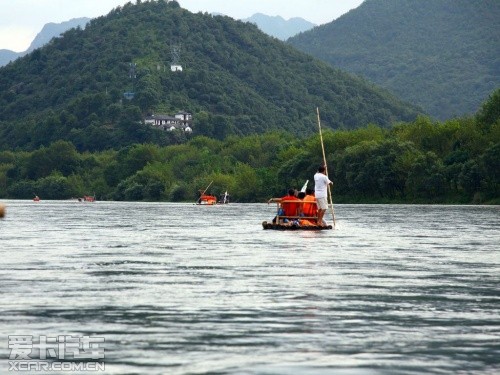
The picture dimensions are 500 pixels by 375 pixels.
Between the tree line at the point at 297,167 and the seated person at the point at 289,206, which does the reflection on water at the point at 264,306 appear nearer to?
the seated person at the point at 289,206

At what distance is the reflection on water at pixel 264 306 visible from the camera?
39.9ft

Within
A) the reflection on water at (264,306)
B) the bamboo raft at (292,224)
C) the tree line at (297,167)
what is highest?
the tree line at (297,167)

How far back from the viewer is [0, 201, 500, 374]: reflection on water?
12.1 meters

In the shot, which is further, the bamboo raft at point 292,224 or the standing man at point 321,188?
the bamboo raft at point 292,224

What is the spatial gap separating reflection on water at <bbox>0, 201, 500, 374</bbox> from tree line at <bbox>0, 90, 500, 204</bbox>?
7909 cm

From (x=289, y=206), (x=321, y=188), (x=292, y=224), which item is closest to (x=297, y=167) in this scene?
(x=289, y=206)

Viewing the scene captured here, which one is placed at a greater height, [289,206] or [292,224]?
[289,206]

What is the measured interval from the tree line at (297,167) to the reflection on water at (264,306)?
79.1 meters

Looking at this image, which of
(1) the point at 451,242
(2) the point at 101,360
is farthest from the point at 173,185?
(2) the point at 101,360

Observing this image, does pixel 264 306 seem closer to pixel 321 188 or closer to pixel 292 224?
pixel 321 188

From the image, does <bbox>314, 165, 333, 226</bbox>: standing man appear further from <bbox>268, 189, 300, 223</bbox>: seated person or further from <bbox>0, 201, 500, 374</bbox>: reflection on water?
<bbox>0, 201, 500, 374</bbox>: reflection on water

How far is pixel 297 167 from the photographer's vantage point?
5241 inches

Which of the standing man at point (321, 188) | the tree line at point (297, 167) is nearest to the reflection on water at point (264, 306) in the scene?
the standing man at point (321, 188)

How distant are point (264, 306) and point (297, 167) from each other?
11665 cm
